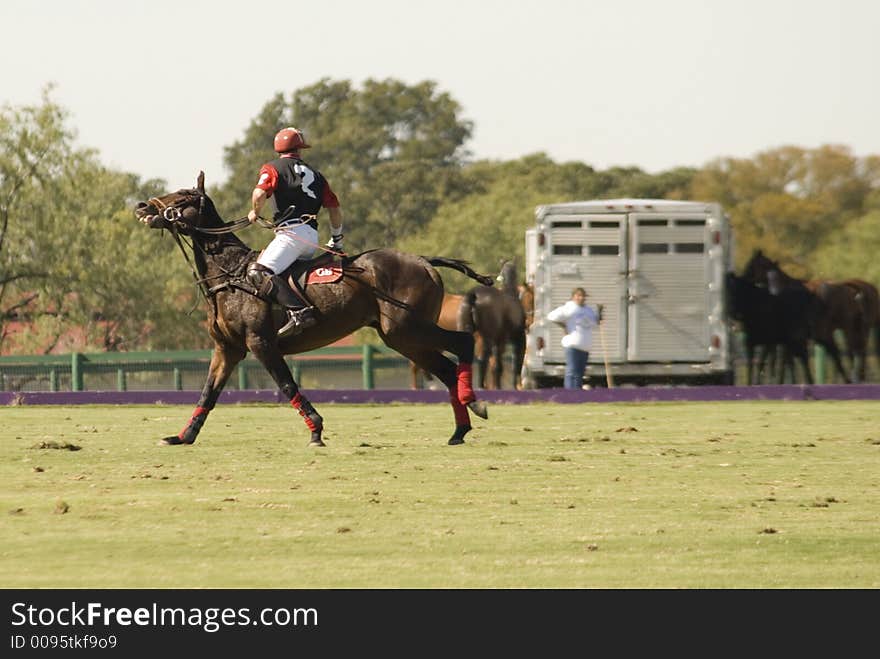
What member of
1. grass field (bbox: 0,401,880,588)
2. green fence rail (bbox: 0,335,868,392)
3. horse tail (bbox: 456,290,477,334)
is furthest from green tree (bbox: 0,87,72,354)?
grass field (bbox: 0,401,880,588)

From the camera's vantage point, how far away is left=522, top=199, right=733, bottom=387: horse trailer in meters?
28.2

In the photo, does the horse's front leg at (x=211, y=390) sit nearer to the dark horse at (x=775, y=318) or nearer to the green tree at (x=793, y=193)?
the dark horse at (x=775, y=318)

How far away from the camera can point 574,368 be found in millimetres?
27484

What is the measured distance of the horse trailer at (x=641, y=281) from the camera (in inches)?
1111

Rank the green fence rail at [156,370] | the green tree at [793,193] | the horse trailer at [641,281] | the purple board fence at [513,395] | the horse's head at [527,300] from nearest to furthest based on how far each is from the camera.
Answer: the purple board fence at [513,395] → the horse trailer at [641,281] → the horse's head at [527,300] → the green fence rail at [156,370] → the green tree at [793,193]

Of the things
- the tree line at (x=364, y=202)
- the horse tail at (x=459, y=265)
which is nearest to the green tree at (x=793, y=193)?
Answer: the tree line at (x=364, y=202)

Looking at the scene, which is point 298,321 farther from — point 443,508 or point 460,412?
point 443,508

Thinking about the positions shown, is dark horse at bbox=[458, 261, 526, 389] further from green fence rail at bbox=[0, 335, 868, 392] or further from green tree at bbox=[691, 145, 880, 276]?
green tree at bbox=[691, 145, 880, 276]

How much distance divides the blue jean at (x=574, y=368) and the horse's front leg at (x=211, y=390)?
10821mm

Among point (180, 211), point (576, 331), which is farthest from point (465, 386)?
point (576, 331)

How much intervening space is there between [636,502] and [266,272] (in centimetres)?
608

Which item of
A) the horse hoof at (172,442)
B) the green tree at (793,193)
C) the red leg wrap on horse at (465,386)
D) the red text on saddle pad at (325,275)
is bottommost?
the horse hoof at (172,442)

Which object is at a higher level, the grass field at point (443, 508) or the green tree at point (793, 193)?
the green tree at point (793, 193)

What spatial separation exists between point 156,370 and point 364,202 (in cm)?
6081
